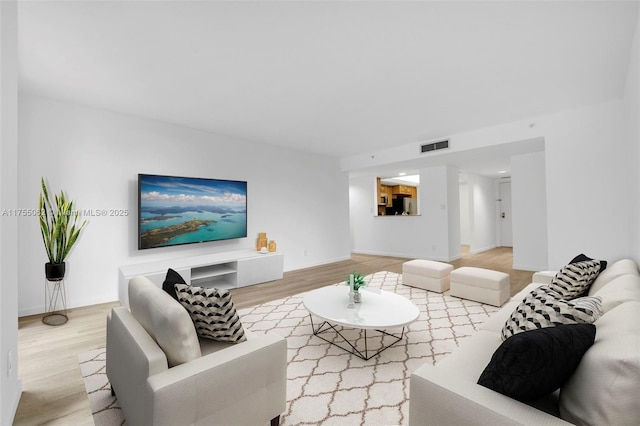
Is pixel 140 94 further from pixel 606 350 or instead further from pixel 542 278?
pixel 542 278

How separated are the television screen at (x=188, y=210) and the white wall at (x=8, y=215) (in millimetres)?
2281

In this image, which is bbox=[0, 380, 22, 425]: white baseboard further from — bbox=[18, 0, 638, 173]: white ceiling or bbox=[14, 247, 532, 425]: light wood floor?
bbox=[18, 0, 638, 173]: white ceiling

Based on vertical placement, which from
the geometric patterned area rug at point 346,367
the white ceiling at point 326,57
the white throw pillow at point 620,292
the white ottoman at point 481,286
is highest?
the white ceiling at point 326,57

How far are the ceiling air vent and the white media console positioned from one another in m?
3.25

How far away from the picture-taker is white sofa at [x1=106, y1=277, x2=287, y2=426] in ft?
4.05

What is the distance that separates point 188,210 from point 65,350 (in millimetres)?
2271

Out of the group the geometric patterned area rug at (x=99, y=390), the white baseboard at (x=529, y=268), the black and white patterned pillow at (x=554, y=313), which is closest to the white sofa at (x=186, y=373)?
the geometric patterned area rug at (x=99, y=390)

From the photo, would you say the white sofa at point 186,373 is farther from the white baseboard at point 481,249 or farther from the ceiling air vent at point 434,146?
the white baseboard at point 481,249

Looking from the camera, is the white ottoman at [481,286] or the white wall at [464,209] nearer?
the white ottoman at [481,286]

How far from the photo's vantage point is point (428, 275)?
165 inches

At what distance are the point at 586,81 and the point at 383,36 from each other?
254 centimetres

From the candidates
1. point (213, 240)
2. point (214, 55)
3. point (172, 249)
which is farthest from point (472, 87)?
point (172, 249)

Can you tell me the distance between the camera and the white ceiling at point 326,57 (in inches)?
80.6

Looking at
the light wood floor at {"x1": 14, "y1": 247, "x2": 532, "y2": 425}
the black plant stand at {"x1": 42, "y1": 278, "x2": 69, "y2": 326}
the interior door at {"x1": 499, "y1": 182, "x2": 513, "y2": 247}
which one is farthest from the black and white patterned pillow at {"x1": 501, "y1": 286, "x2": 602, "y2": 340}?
the interior door at {"x1": 499, "y1": 182, "x2": 513, "y2": 247}
